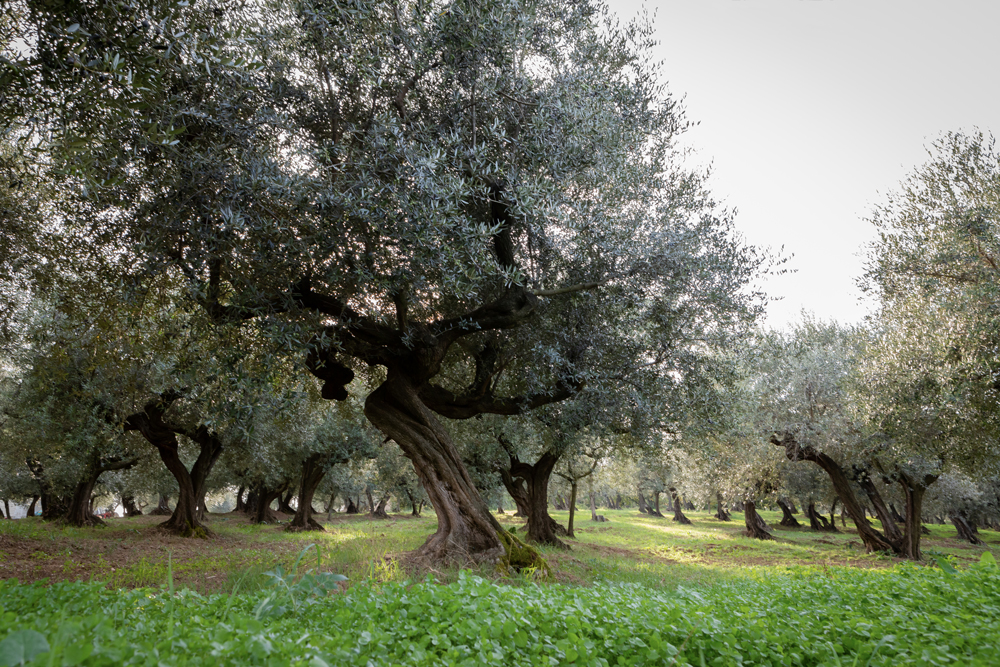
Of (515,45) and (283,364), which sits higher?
(515,45)

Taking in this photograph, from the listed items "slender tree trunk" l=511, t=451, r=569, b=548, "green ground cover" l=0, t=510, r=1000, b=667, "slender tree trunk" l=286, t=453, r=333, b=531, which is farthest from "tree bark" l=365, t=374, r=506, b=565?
"slender tree trunk" l=286, t=453, r=333, b=531

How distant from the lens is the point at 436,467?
12.2 m

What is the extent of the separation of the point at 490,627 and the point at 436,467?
7766mm

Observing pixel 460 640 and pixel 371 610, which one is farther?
pixel 371 610

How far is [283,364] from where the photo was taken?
383 inches

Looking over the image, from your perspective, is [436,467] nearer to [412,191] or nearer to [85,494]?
[412,191]

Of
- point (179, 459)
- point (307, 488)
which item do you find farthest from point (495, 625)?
point (307, 488)

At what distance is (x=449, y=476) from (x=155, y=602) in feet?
24.8

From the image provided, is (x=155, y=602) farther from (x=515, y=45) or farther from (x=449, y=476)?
(x=515, y=45)

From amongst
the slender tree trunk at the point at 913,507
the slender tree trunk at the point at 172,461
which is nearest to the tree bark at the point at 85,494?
→ the slender tree trunk at the point at 172,461

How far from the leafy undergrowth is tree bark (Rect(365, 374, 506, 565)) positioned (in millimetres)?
5770

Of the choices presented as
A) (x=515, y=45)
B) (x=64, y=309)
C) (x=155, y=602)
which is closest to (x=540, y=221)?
(x=515, y=45)

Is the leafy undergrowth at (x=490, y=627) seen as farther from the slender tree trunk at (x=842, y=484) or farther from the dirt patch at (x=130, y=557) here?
the slender tree trunk at (x=842, y=484)

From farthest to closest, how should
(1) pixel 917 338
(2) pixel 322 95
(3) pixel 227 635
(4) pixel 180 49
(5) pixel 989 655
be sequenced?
(1) pixel 917 338 < (2) pixel 322 95 < (4) pixel 180 49 < (5) pixel 989 655 < (3) pixel 227 635
